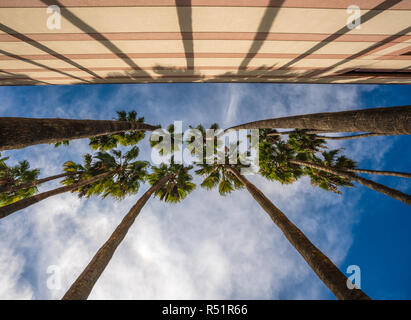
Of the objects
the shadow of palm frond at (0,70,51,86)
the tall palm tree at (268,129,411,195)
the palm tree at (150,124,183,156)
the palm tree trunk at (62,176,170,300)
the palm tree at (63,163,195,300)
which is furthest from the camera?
the palm tree at (150,124,183,156)

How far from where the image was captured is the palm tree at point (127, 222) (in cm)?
308

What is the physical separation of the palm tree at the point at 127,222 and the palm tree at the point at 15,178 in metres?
7.81

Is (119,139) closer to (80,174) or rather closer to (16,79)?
(80,174)

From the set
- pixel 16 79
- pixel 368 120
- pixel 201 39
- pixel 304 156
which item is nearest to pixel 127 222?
pixel 368 120

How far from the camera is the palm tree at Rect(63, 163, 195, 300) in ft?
10.1

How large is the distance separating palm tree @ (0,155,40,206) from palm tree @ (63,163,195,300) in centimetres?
781

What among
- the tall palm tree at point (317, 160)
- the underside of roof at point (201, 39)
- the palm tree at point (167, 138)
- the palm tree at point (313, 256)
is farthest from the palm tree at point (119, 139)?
the tall palm tree at point (317, 160)

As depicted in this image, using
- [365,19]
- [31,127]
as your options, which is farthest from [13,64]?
[365,19]

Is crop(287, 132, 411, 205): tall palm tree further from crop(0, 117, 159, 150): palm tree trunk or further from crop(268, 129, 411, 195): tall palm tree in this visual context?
crop(0, 117, 159, 150): palm tree trunk

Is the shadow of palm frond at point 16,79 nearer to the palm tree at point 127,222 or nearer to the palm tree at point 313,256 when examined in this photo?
the palm tree at point 127,222

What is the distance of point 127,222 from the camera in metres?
5.24

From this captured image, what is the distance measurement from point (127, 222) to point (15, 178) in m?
10.7

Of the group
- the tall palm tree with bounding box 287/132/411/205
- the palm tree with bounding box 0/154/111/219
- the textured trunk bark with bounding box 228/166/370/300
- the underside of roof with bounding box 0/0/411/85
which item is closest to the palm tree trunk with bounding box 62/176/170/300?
the textured trunk bark with bounding box 228/166/370/300
